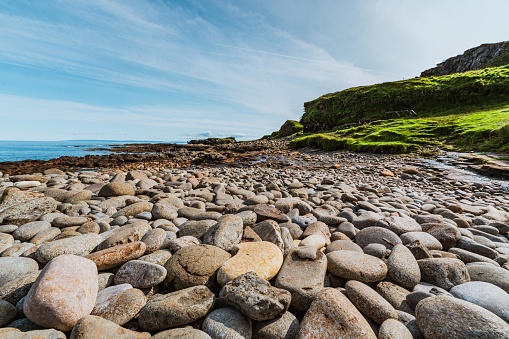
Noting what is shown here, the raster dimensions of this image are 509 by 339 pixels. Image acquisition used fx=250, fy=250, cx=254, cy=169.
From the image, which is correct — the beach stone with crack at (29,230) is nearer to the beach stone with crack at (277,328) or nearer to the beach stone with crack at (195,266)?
the beach stone with crack at (195,266)

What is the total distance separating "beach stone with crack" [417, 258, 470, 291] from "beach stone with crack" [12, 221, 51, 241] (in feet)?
15.3

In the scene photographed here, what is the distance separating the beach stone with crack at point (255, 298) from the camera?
6.20 feet

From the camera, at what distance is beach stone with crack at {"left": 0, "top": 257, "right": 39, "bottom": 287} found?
7.54 ft

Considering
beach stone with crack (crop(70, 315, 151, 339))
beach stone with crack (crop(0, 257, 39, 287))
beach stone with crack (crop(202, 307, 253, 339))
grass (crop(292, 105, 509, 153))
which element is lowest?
beach stone with crack (crop(202, 307, 253, 339))

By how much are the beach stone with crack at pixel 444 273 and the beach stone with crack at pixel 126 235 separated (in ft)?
10.7

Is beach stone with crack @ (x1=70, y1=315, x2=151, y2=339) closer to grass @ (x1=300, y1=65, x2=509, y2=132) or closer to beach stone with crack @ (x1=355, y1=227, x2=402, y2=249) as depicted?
beach stone with crack @ (x1=355, y1=227, x2=402, y2=249)

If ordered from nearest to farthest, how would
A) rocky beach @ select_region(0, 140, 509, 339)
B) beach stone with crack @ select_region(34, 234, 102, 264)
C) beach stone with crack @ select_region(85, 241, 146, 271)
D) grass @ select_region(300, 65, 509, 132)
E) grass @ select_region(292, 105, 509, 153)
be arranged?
rocky beach @ select_region(0, 140, 509, 339) < beach stone with crack @ select_region(85, 241, 146, 271) < beach stone with crack @ select_region(34, 234, 102, 264) < grass @ select_region(292, 105, 509, 153) < grass @ select_region(300, 65, 509, 132)

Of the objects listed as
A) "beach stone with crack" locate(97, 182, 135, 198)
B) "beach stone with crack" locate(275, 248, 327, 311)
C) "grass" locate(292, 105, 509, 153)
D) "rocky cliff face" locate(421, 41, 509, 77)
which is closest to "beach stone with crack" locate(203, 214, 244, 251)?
"beach stone with crack" locate(275, 248, 327, 311)

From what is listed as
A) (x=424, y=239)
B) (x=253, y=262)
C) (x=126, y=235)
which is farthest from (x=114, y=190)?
(x=424, y=239)

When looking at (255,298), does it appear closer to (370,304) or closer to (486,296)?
(370,304)

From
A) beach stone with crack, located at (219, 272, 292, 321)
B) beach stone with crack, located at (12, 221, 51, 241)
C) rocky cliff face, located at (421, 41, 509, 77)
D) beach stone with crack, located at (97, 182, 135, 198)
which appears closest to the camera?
beach stone with crack, located at (219, 272, 292, 321)

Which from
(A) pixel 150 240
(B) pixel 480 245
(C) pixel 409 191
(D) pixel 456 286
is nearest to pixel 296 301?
(D) pixel 456 286

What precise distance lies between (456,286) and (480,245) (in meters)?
1.33

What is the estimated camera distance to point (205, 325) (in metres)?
1.87
